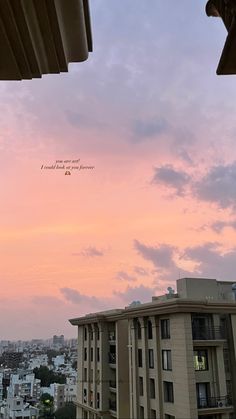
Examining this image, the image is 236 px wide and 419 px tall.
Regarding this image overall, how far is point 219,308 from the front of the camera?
6.66 metres

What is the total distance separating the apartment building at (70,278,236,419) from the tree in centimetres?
83

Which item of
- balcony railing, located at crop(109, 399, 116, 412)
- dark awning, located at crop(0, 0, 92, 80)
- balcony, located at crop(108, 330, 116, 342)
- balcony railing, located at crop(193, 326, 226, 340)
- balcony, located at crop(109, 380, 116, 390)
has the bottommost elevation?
balcony railing, located at crop(109, 399, 116, 412)

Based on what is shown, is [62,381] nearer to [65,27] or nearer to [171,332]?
[171,332]

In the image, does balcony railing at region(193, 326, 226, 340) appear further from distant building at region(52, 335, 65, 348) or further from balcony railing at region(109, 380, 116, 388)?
distant building at region(52, 335, 65, 348)

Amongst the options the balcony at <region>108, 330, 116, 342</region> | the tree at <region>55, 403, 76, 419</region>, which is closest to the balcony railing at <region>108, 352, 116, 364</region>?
the balcony at <region>108, 330, 116, 342</region>

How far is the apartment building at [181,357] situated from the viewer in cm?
615

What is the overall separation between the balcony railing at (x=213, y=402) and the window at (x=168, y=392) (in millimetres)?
474

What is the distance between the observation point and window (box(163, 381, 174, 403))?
634cm

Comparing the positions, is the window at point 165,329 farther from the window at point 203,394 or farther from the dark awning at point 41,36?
the dark awning at point 41,36

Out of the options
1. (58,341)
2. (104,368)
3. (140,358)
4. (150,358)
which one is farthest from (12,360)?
(150,358)

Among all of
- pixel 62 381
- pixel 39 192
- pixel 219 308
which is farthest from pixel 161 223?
pixel 62 381

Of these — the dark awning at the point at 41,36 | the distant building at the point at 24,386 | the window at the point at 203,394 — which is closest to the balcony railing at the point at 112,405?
the distant building at the point at 24,386

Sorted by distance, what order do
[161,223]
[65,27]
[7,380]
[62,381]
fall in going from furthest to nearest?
[62,381] → [7,380] → [161,223] → [65,27]

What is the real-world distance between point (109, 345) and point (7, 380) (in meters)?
2.51
